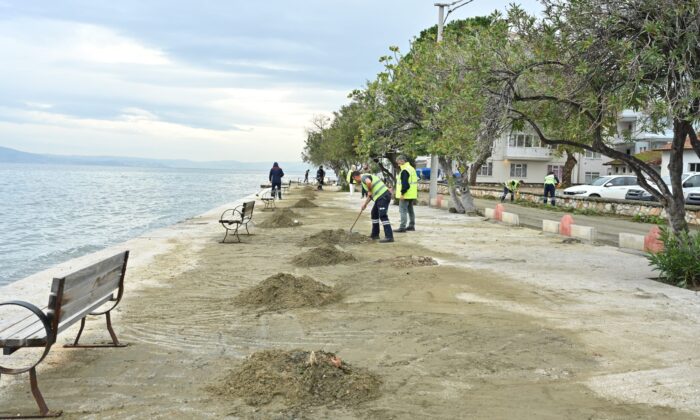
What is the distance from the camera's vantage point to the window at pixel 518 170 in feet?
217

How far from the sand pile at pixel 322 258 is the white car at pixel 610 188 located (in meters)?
23.2

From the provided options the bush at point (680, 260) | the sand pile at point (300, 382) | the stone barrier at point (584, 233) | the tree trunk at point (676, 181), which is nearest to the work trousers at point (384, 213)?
the stone barrier at point (584, 233)

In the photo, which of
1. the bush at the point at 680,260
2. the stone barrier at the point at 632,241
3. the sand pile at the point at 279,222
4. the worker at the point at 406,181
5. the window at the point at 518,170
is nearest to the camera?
the bush at the point at 680,260

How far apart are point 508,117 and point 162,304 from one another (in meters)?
6.48

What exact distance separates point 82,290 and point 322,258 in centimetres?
656

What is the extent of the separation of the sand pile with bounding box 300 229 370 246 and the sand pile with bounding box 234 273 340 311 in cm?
582

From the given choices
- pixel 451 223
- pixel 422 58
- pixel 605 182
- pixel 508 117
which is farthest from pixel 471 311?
pixel 605 182

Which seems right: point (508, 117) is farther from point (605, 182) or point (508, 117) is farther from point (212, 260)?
point (605, 182)

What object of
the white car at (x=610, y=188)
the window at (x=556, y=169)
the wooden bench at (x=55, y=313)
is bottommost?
the wooden bench at (x=55, y=313)

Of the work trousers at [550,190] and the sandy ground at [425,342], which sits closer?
the sandy ground at [425,342]

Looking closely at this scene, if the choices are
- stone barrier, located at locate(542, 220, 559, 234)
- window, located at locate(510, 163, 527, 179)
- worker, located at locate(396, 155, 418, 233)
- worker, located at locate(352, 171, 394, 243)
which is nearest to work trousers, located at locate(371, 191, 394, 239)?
worker, located at locate(352, 171, 394, 243)

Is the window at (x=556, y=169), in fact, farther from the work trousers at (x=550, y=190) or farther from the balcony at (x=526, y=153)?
the work trousers at (x=550, y=190)

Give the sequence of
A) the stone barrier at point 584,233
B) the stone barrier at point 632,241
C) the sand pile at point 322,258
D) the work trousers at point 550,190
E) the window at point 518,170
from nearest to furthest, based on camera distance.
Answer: the sand pile at point 322,258
the stone barrier at point 632,241
the stone barrier at point 584,233
the work trousers at point 550,190
the window at point 518,170

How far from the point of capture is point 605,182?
33.2 meters
